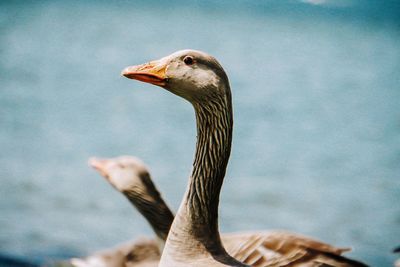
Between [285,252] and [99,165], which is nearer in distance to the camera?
[285,252]

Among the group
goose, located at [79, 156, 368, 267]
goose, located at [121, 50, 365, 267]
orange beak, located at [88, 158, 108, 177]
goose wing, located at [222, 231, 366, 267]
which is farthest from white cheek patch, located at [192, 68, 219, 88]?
orange beak, located at [88, 158, 108, 177]

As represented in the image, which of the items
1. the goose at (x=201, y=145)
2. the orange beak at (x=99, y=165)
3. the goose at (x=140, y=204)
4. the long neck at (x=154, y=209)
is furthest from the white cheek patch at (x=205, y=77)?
the orange beak at (x=99, y=165)

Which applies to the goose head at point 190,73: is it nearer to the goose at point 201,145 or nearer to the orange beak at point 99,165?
the goose at point 201,145

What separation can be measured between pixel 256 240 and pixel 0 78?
4.08m

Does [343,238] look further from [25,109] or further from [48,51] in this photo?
[48,51]

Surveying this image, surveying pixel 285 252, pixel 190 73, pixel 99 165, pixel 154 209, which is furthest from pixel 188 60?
pixel 99 165

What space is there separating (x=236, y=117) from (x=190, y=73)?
355cm

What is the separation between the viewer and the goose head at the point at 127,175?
107 inches

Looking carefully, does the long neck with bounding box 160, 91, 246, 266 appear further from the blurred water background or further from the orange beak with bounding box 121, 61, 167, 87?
the blurred water background

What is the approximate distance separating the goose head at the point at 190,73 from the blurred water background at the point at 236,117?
2158 mm

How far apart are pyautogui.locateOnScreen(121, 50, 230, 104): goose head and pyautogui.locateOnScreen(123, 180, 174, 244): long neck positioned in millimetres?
1055

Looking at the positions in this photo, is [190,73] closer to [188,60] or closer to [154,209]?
[188,60]

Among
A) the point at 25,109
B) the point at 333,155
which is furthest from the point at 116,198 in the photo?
the point at 333,155

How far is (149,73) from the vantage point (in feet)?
5.58
